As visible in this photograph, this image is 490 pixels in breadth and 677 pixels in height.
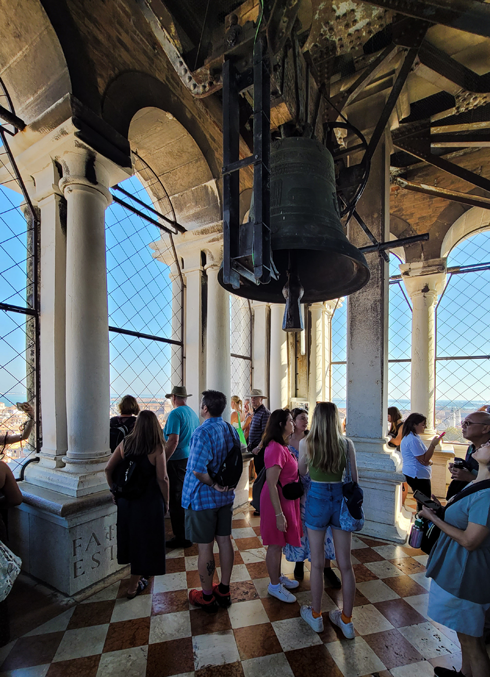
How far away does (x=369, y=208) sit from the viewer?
4047mm

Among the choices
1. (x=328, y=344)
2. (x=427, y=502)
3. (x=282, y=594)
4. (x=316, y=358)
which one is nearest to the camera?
(x=427, y=502)

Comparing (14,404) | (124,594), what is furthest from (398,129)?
(124,594)

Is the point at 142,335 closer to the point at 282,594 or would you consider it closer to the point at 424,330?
the point at 282,594

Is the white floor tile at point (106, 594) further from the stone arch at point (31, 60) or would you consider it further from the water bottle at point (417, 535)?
the stone arch at point (31, 60)

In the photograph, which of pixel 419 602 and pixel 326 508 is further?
pixel 419 602

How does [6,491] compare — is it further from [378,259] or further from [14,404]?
[378,259]

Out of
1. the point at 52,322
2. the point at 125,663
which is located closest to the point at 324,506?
the point at 125,663

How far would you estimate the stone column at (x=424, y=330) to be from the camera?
6.09 metres

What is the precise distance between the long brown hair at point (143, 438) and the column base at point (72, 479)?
0.47m

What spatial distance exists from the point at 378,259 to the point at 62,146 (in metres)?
3.21

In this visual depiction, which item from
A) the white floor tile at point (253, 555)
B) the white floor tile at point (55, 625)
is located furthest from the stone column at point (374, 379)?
the white floor tile at point (55, 625)

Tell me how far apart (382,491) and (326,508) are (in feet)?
5.70

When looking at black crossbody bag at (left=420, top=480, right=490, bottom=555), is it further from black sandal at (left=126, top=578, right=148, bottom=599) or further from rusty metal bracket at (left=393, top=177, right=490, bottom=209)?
rusty metal bracket at (left=393, top=177, right=490, bottom=209)

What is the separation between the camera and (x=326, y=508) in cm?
221
